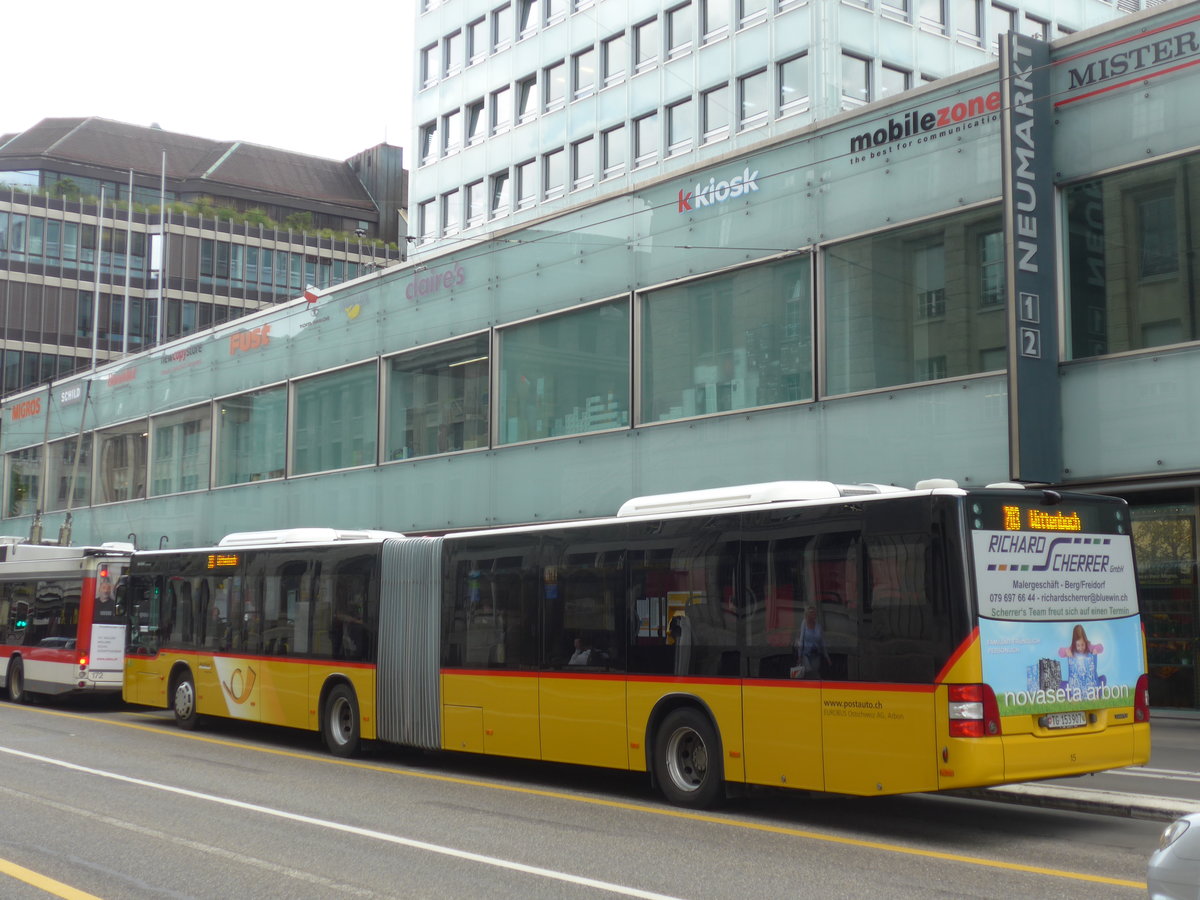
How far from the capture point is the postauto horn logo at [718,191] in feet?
73.9

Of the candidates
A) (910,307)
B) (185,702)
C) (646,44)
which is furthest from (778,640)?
(646,44)

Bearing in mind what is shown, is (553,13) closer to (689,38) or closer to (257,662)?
(689,38)

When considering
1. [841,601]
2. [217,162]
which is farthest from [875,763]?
[217,162]

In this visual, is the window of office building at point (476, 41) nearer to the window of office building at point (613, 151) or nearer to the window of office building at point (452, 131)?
the window of office building at point (452, 131)

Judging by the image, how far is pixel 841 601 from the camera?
1065 cm

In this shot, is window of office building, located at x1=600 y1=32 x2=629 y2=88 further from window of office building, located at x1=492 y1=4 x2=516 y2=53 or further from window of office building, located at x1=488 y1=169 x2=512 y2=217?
window of office building, located at x1=488 y1=169 x2=512 y2=217

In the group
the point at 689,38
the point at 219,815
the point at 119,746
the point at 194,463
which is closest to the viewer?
the point at 219,815

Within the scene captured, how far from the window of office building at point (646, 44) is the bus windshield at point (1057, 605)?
34.2m

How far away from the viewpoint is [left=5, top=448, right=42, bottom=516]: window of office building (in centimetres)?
4812

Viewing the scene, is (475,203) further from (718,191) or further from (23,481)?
(718,191)

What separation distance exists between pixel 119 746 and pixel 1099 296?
1399 cm

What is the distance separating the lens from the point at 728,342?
75.2ft

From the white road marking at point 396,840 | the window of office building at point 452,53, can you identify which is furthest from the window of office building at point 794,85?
the white road marking at point 396,840

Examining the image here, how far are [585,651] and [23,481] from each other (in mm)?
41252
